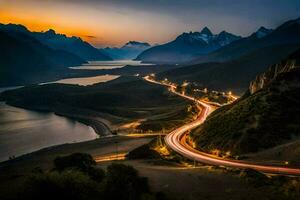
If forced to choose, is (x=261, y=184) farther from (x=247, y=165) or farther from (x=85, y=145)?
(x=85, y=145)

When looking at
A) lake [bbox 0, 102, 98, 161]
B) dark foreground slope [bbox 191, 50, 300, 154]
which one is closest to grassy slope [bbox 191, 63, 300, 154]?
dark foreground slope [bbox 191, 50, 300, 154]

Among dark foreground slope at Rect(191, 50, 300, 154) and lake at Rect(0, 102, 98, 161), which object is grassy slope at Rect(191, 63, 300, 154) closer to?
dark foreground slope at Rect(191, 50, 300, 154)

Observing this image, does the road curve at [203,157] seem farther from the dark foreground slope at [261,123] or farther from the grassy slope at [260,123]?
the grassy slope at [260,123]

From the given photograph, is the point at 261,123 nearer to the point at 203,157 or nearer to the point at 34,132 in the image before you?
the point at 203,157

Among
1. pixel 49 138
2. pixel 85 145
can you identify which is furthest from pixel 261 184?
pixel 49 138

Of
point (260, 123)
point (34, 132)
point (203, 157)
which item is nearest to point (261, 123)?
point (260, 123)

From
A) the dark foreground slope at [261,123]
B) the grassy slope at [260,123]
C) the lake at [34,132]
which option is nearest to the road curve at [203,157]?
the dark foreground slope at [261,123]
